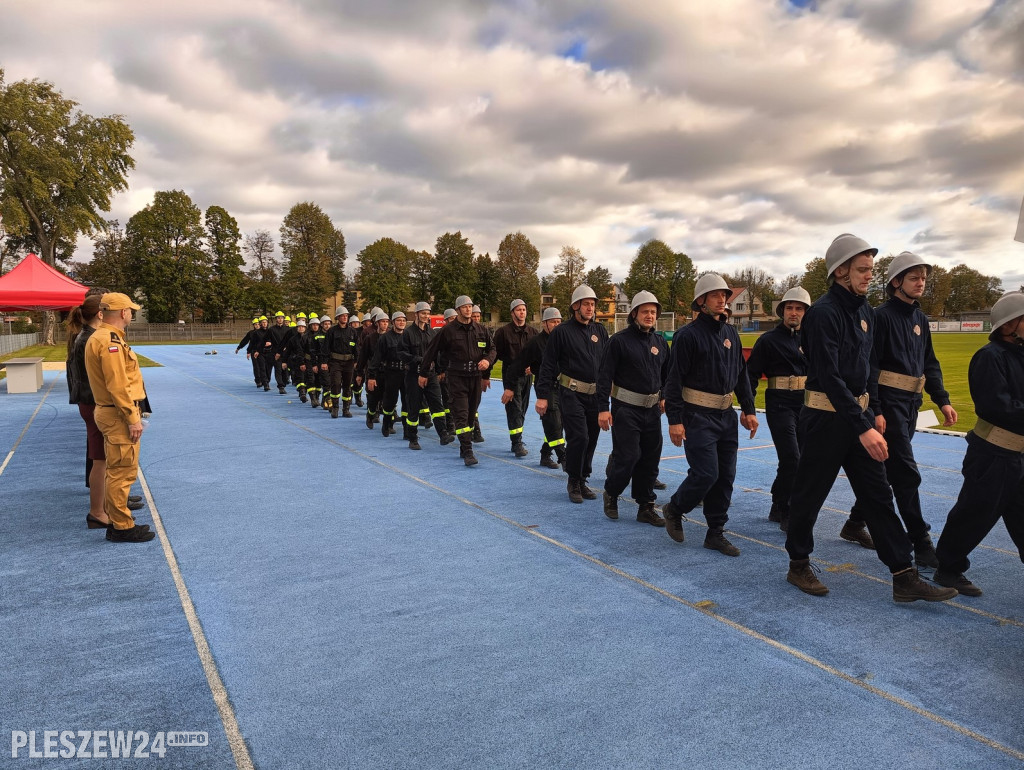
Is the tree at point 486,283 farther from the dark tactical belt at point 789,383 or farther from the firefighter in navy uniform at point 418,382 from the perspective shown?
the dark tactical belt at point 789,383

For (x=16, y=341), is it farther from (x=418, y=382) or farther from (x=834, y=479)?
(x=834, y=479)

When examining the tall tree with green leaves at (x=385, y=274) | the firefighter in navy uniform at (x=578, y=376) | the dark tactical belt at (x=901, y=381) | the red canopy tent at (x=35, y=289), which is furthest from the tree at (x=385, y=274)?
the dark tactical belt at (x=901, y=381)

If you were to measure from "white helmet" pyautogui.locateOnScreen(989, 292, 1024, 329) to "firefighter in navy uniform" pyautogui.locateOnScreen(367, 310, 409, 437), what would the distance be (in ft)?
27.4

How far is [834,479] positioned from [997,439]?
0.94 m

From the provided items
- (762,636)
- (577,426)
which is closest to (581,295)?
(577,426)

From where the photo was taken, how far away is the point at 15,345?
139 ft

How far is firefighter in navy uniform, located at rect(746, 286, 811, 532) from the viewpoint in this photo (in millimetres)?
5984

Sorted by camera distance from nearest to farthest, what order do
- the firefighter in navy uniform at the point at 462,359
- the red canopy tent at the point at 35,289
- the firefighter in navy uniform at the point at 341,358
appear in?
the firefighter in navy uniform at the point at 462,359 → the firefighter in navy uniform at the point at 341,358 → the red canopy tent at the point at 35,289

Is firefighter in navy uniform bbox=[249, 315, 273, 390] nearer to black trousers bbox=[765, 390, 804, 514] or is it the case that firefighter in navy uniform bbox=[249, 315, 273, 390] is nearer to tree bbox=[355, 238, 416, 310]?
black trousers bbox=[765, 390, 804, 514]

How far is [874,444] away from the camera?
3.94 m

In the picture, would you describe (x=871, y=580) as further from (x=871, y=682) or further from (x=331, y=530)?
(x=331, y=530)

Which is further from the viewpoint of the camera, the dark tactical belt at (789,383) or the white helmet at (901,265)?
the dark tactical belt at (789,383)

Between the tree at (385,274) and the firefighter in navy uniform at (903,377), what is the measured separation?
79.5m

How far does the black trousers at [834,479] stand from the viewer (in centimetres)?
421
